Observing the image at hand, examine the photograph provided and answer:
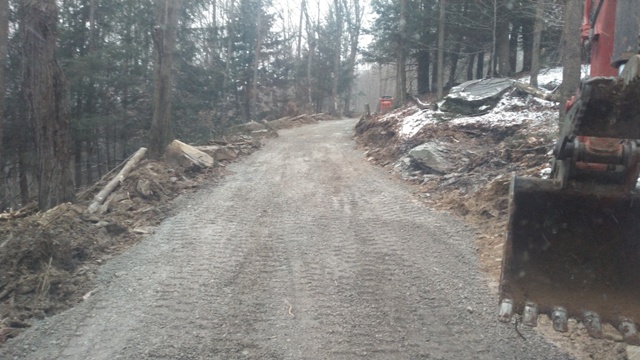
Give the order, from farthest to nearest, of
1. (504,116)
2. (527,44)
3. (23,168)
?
(527,44) → (23,168) → (504,116)

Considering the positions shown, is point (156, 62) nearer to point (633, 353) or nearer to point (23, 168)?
point (23, 168)

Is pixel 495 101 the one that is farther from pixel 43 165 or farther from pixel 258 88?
pixel 258 88

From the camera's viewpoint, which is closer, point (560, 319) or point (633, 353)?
point (560, 319)

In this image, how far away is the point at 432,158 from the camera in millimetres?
11984

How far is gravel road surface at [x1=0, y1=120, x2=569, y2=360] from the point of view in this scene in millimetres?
A: 4461

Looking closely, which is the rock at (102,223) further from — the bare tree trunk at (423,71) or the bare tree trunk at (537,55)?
the bare tree trunk at (423,71)

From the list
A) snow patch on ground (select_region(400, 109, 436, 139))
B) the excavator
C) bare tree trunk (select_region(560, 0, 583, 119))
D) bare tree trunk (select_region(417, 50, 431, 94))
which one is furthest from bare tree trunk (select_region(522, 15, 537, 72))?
the excavator

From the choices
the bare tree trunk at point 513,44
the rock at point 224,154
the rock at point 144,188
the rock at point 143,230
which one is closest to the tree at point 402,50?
the bare tree trunk at point 513,44

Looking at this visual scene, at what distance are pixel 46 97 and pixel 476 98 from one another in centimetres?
1137

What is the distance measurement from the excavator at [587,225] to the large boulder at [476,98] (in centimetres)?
1122

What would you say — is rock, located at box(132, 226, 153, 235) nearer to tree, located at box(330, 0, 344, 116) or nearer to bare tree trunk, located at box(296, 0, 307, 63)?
tree, located at box(330, 0, 344, 116)

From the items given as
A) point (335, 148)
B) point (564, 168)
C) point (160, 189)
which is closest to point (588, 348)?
point (564, 168)

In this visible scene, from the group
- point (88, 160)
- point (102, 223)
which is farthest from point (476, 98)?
point (88, 160)

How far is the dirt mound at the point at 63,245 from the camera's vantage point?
5473mm
